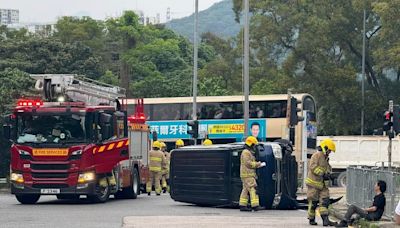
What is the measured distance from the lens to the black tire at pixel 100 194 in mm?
25327

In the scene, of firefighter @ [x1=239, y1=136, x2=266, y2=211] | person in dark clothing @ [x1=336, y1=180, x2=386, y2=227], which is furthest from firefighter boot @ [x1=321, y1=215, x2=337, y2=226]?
firefighter @ [x1=239, y1=136, x2=266, y2=211]

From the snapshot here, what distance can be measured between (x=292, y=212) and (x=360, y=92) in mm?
38332

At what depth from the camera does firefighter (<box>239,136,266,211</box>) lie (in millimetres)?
22016

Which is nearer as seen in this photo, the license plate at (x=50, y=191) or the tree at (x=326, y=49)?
the license plate at (x=50, y=191)

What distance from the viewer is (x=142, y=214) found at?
21328 millimetres

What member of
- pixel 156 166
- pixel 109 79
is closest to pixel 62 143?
pixel 156 166

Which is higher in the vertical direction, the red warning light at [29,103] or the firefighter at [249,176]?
the red warning light at [29,103]

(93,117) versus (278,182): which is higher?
(93,117)

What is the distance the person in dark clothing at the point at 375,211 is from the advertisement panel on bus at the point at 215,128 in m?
28.9

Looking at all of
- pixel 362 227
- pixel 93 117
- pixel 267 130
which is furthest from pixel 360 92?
pixel 362 227

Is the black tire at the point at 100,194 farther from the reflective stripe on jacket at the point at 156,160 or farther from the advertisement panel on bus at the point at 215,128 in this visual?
the advertisement panel on bus at the point at 215,128

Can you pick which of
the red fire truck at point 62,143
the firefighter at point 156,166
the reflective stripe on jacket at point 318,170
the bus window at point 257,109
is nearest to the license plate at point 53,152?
the red fire truck at point 62,143

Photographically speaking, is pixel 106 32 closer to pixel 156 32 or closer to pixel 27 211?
pixel 156 32

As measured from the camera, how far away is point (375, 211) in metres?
18.4
